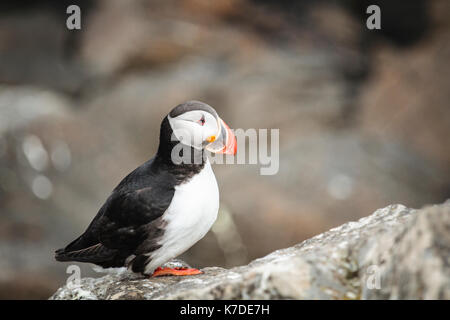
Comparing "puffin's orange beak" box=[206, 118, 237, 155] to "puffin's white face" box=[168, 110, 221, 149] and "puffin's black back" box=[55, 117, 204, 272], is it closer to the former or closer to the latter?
"puffin's white face" box=[168, 110, 221, 149]

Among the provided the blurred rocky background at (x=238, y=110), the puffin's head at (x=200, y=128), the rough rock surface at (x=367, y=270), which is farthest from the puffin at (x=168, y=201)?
the blurred rocky background at (x=238, y=110)

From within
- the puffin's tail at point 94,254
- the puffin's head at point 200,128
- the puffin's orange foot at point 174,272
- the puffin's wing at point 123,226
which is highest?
the puffin's head at point 200,128

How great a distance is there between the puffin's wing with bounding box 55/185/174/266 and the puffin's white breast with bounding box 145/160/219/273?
0.21ft

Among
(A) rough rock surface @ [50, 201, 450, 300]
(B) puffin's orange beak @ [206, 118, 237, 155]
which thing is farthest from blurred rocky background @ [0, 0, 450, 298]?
(A) rough rock surface @ [50, 201, 450, 300]

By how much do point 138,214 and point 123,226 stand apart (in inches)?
5.4

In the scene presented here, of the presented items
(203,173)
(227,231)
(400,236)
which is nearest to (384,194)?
(227,231)

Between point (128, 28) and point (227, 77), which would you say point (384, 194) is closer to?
point (227, 77)

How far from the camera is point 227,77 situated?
35.2ft

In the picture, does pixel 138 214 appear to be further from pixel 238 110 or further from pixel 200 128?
pixel 238 110

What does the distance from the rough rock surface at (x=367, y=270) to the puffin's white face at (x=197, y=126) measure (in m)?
0.85

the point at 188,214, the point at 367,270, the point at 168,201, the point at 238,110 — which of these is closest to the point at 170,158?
the point at 168,201

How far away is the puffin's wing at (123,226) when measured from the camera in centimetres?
353

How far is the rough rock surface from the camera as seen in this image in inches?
95.7

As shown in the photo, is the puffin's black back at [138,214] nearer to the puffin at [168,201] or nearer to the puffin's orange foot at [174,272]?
the puffin at [168,201]
